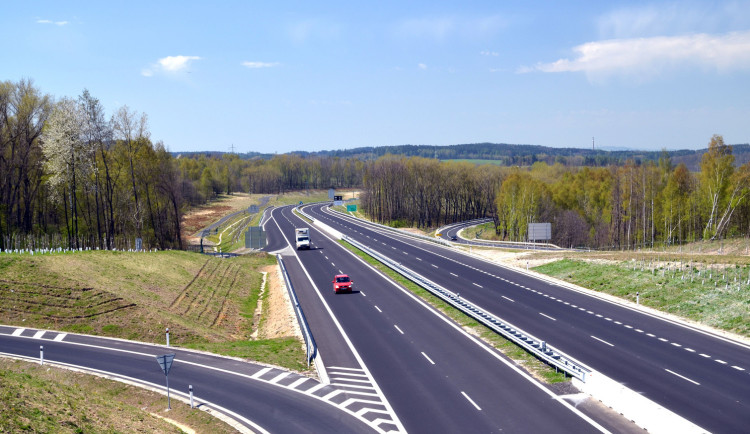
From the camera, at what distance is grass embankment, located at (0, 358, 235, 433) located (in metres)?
15.3


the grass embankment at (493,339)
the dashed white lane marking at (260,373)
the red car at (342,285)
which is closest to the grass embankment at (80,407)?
the dashed white lane marking at (260,373)

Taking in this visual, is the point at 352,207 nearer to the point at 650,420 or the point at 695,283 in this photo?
the point at 695,283

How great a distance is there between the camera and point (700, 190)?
3410 inches

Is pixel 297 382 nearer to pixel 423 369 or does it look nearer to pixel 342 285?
pixel 423 369

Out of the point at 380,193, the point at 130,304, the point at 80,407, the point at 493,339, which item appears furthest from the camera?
the point at 380,193

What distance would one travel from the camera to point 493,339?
29.4 m

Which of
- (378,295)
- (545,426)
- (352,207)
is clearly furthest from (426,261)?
(352,207)

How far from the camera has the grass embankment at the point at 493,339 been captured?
23.7 meters

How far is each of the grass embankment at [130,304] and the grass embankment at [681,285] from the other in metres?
23.0

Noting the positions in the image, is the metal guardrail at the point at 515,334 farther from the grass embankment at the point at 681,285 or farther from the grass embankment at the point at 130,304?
the grass embankment at the point at 681,285

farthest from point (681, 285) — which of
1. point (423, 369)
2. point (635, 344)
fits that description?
A: point (423, 369)

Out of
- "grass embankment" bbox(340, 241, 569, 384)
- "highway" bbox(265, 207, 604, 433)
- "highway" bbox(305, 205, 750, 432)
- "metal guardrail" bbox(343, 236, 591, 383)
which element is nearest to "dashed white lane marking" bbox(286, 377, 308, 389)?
"highway" bbox(265, 207, 604, 433)

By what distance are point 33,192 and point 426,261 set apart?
41994 millimetres

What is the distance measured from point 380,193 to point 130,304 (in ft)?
363
